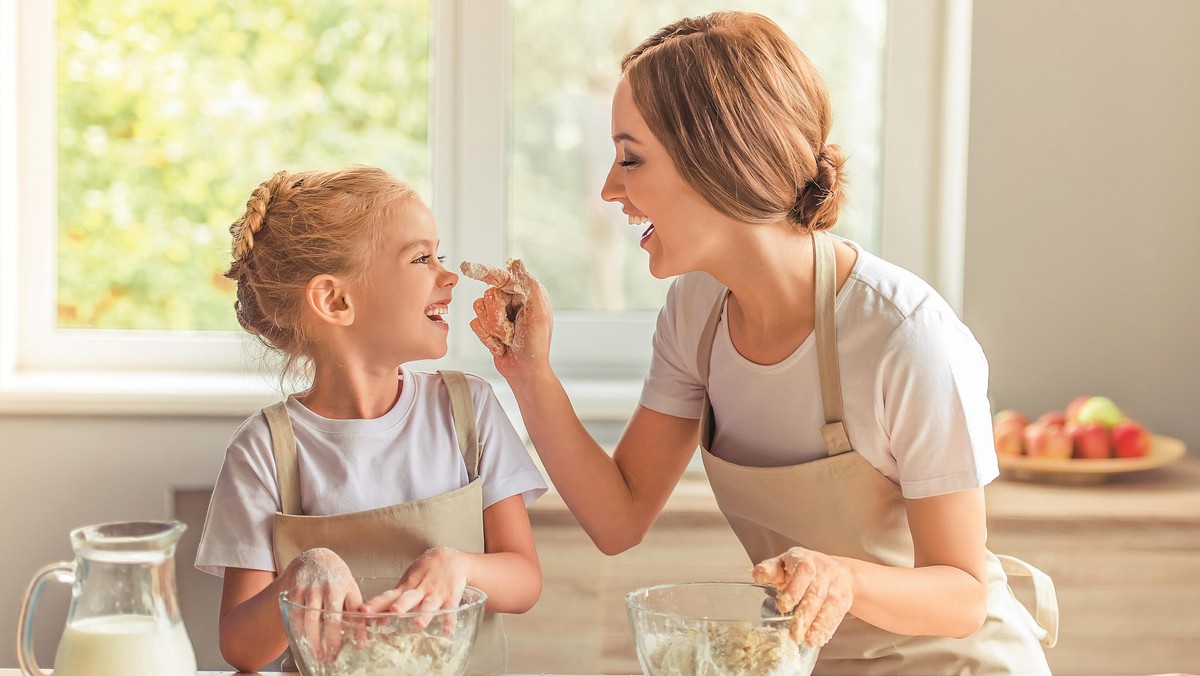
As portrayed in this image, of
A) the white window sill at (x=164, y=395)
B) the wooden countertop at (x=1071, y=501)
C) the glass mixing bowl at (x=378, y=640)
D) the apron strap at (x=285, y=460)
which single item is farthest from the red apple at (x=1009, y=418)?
the glass mixing bowl at (x=378, y=640)

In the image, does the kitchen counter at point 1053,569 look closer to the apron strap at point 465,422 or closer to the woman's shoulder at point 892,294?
the apron strap at point 465,422

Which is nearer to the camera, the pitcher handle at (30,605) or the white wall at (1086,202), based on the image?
the pitcher handle at (30,605)

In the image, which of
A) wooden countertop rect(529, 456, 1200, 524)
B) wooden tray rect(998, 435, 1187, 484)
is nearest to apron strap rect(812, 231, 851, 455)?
wooden countertop rect(529, 456, 1200, 524)

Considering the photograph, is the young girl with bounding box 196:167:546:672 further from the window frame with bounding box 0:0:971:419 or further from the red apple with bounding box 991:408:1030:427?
the red apple with bounding box 991:408:1030:427

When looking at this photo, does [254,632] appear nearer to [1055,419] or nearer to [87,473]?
[87,473]

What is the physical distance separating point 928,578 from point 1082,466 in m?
0.98

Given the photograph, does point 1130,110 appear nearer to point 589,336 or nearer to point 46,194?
point 589,336

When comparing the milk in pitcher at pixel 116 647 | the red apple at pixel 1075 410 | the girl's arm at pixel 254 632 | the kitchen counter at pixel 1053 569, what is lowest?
the kitchen counter at pixel 1053 569

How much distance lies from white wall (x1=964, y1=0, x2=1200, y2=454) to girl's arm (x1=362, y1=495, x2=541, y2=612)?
1.26 m

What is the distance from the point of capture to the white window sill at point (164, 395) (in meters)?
2.14

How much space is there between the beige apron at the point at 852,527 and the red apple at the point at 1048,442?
0.76 metres

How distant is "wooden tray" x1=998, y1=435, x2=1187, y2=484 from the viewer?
1980 mm

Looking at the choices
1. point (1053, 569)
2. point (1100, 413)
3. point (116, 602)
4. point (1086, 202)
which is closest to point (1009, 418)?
point (1100, 413)

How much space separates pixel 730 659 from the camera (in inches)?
34.5
